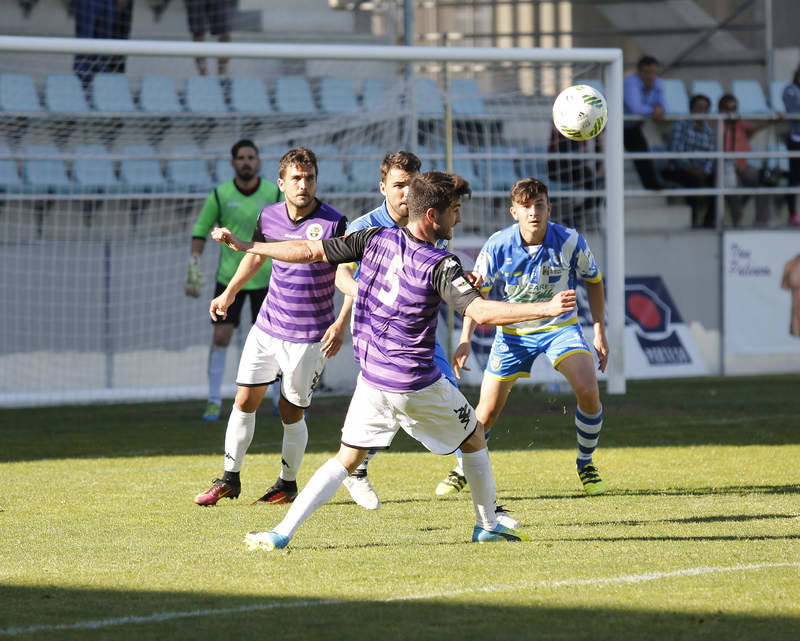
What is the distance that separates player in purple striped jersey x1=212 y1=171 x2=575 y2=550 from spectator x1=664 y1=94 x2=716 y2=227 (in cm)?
1255

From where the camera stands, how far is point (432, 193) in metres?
5.62

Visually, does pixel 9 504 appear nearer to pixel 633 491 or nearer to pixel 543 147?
pixel 633 491

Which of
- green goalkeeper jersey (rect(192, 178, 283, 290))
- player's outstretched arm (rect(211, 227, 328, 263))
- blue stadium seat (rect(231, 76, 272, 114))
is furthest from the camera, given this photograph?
blue stadium seat (rect(231, 76, 272, 114))

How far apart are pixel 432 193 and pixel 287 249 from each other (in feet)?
2.74

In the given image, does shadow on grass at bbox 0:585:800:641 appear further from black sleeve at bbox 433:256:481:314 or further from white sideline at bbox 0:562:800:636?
black sleeve at bbox 433:256:481:314

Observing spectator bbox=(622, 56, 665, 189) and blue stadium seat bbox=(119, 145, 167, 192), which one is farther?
spectator bbox=(622, 56, 665, 189)

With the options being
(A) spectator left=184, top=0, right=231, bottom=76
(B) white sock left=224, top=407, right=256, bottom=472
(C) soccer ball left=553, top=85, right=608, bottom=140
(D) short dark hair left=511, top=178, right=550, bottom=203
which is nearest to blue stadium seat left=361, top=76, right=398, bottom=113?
(A) spectator left=184, top=0, right=231, bottom=76

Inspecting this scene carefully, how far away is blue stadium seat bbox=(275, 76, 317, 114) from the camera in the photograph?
17.8 metres

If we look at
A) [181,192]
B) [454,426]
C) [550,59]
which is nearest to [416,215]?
[454,426]

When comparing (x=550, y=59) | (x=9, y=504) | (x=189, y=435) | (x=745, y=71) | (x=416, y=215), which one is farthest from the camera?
(x=745, y=71)

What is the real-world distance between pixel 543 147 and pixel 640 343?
301cm

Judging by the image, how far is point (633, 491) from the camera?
25.9 feet

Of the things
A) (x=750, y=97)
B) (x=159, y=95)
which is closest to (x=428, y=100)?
(x=159, y=95)

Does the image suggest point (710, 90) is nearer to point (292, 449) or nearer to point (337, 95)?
point (337, 95)
